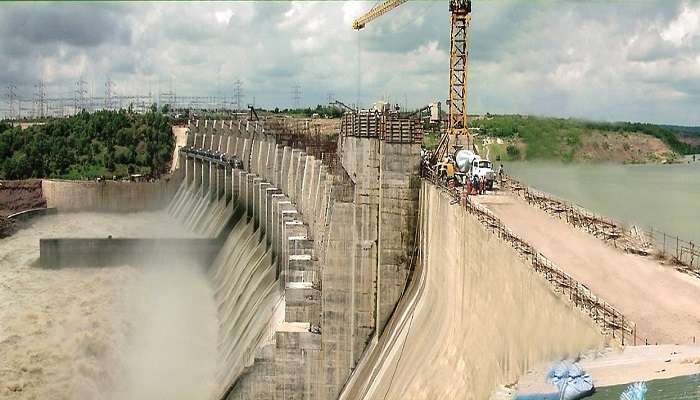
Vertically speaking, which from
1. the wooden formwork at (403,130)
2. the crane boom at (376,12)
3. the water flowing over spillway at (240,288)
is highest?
the crane boom at (376,12)

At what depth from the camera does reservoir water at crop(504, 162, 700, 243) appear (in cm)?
2462

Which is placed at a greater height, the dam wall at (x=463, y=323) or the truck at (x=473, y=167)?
the truck at (x=473, y=167)

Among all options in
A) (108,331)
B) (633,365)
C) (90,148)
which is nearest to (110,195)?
(90,148)

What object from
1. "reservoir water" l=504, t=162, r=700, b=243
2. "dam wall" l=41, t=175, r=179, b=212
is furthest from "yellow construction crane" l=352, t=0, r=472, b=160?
"dam wall" l=41, t=175, r=179, b=212

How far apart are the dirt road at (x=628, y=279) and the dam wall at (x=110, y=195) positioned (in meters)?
37.5

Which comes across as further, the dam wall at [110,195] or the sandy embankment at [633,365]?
the dam wall at [110,195]

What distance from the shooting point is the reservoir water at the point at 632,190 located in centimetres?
2462

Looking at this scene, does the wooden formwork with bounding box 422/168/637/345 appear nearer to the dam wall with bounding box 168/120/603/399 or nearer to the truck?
the dam wall with bounding box 168/120/603/399

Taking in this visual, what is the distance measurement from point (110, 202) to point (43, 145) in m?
19.9

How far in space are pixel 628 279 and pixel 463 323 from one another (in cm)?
289

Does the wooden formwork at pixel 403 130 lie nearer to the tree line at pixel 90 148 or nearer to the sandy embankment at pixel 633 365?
the sandy embankment at pixel 633 365

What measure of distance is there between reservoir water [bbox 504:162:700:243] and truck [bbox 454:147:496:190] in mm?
6909

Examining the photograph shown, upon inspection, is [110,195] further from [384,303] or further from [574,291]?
[574,291]

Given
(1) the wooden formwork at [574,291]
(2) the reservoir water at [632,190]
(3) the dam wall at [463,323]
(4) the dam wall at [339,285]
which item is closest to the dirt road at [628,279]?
(1) the wooden formwork at [574,291]
